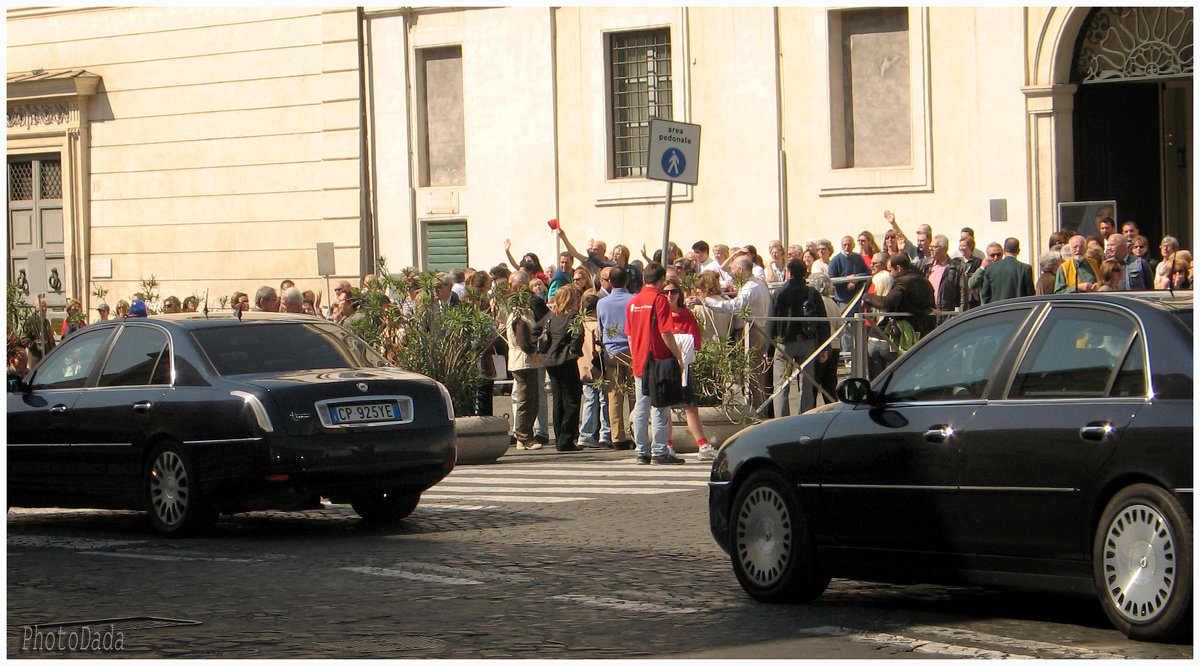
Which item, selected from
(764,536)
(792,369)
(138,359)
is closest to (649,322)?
(792,369)

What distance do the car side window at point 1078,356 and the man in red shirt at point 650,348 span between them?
26.9ft

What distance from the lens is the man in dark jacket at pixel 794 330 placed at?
58.8ft

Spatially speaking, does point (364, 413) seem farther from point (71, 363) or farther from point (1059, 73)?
point (1059, 73)

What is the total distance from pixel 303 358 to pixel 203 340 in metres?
0.69

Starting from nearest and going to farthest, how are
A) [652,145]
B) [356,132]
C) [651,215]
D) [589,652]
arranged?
[589,652]
[652,145]
[651,215]
[356,132]

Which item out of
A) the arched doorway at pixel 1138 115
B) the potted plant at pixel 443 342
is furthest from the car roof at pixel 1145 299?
the arched doorway at pixel 1138 115

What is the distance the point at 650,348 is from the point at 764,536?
7.28 m

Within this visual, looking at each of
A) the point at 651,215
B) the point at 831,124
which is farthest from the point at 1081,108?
the point at 651,215

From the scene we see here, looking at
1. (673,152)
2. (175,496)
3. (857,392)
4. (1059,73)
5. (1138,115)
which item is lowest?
(175,496)

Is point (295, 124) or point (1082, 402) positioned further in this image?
point (295, 124)

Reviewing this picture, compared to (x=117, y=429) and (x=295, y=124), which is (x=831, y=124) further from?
(x=117, y=429)

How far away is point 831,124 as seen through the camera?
2577 cm

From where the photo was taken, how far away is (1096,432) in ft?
24.1

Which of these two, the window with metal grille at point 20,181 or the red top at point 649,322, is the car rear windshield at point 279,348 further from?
the window with metal grille at point 20,181
